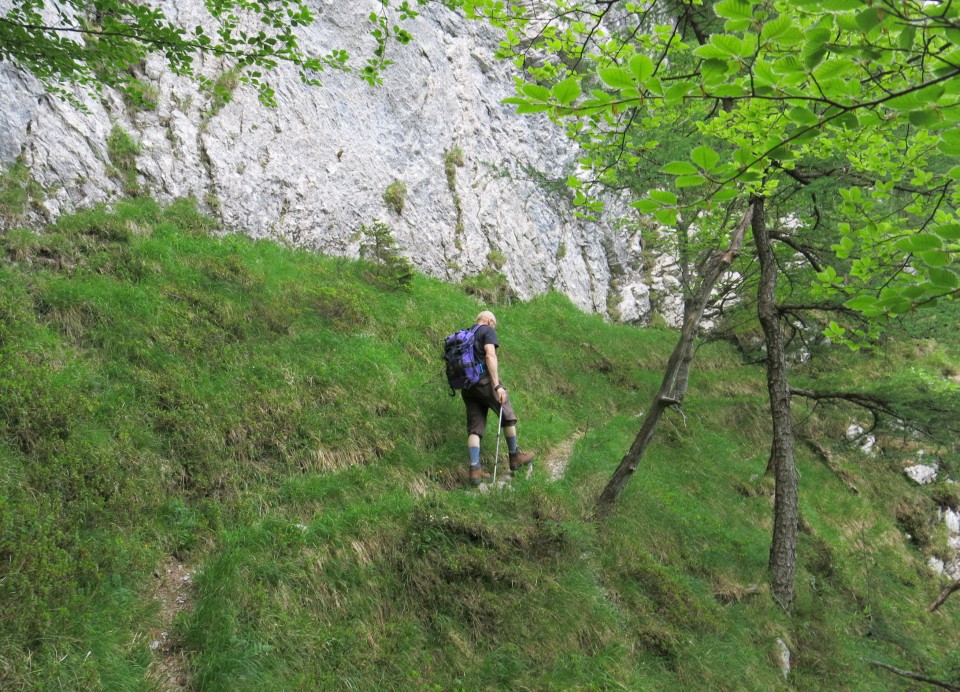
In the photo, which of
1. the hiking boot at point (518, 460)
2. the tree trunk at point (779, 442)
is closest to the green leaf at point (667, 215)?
the hiking boot at point (518, 460)

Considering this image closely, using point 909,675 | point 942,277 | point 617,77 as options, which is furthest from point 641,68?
point 909,675

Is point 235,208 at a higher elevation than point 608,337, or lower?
higher

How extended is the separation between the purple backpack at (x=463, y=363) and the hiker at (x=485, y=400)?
0.10 metres

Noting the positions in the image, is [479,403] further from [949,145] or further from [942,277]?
[949,145]

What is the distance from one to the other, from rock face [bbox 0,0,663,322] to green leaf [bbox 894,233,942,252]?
1005cm

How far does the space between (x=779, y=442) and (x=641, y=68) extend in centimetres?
744

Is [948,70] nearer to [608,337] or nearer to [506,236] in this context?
[608,337]

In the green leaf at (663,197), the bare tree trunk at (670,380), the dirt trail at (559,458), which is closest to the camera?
the green leaf at (663,197)

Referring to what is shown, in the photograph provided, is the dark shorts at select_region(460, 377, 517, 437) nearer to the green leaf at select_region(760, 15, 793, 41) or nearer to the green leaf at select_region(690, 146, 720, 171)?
the green leaf at select_region(690, 146, 720, 171)

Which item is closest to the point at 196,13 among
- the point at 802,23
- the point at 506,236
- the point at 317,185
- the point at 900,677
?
the point at 317,185

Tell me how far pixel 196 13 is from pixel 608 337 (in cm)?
1322

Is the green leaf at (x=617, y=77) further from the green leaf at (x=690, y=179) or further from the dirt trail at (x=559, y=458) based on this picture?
the dirt trail at (x=559, y=458)

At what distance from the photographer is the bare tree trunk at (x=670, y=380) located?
22.7 ft

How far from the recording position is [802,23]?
2957 mm
